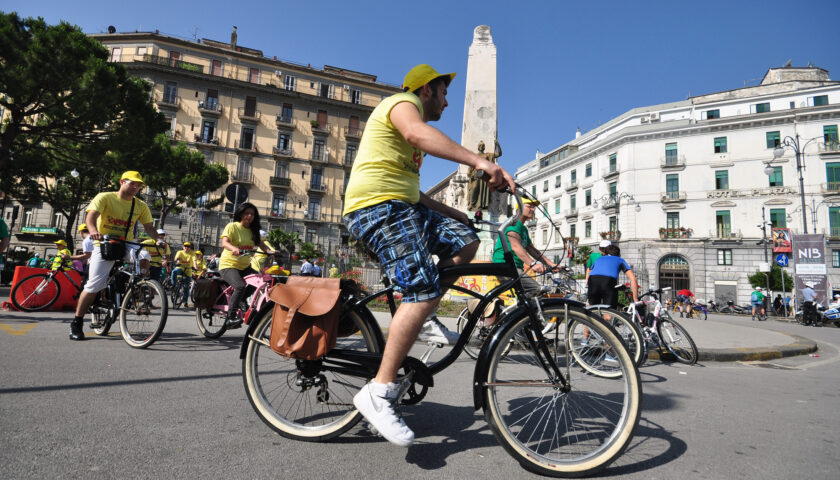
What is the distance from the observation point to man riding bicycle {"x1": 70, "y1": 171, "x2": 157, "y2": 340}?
4.34 metres

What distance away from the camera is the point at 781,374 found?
485cm

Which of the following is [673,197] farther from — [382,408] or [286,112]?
[382,408]

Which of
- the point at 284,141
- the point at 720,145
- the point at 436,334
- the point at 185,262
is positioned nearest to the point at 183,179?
the point at 284,141

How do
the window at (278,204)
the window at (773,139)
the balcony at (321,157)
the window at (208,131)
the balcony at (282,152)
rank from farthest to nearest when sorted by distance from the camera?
the balcony at (321,157), the balcony at (282,152), the window at (278,204), the window at (208,131), the window at (773,139)

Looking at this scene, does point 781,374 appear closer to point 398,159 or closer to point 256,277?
point 398,159

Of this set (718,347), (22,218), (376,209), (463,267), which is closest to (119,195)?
(376,209)

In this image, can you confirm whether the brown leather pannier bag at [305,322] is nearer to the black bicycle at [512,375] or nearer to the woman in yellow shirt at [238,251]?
the black bicycle at [512,375]

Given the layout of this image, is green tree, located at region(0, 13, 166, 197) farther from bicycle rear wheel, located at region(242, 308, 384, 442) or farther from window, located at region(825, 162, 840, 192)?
window, located at region(825, 162, 840, 192)

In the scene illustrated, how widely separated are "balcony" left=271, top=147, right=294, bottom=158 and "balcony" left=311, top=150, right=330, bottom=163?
2.32m

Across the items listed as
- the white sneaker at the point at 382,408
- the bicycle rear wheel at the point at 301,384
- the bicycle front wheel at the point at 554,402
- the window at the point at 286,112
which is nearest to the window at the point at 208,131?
the window at the point at 286,112

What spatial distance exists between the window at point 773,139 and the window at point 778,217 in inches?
216

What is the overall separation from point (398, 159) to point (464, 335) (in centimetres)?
96

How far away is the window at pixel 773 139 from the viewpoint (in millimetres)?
33784

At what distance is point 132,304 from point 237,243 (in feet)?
4.11
